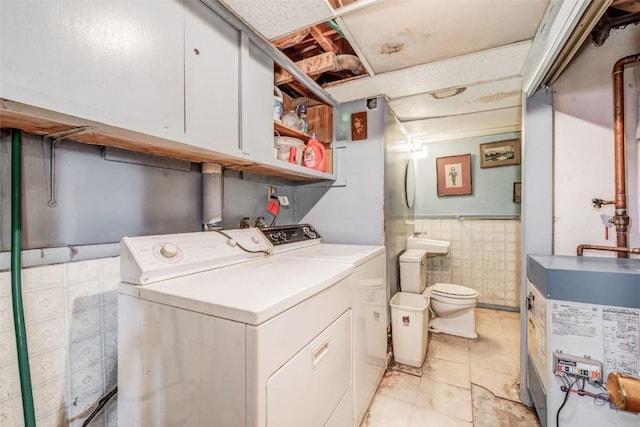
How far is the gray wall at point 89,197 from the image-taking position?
940mm

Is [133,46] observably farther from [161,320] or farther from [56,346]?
[56,346]

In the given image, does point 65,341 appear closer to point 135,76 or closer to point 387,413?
point 135,76

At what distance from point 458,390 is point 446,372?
222 millimetres

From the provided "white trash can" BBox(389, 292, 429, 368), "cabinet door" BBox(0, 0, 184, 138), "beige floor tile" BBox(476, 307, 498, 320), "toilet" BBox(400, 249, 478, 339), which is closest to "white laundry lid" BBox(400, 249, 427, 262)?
"toilet" BBox(400, 249, 478, 339)

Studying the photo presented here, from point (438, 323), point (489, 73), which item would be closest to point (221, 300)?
point (489, 73)

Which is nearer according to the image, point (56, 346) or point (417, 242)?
point (56, 346)

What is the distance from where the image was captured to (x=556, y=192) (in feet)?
5.47

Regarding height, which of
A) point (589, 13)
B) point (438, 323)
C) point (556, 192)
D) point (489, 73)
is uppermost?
point (489, 73)

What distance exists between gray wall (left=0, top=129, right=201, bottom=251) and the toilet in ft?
6.87

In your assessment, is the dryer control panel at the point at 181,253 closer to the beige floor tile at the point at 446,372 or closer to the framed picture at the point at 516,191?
the beige floor tile at the point at 446,372

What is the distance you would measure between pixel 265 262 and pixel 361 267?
0.54 metres

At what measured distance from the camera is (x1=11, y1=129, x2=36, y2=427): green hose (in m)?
0.87

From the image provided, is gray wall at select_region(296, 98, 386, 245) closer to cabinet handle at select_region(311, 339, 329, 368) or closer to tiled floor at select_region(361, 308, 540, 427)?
tiled floor at select_region(361, 308, 540, 427)

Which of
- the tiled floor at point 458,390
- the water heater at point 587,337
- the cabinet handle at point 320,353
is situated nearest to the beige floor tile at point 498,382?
the tiled floor at point 458,390
